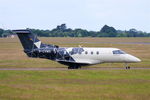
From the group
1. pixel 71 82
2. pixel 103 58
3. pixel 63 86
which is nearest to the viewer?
pixel 63 86

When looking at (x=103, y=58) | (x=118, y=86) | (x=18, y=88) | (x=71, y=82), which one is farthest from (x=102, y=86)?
(x=103, y=58)

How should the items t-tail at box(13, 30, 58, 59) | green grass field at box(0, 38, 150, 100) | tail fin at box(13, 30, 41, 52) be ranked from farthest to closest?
tail fin at box(13, 30, 41, 52)
t-tail at box(13, 30, 58, 59)
green grass field at box(0, 38, 150, 100)

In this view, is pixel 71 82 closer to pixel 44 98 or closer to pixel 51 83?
pixel 51 83

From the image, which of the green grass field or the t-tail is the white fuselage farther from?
the green grass field

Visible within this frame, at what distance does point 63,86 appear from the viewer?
120 ft

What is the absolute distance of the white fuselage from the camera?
5206 cm

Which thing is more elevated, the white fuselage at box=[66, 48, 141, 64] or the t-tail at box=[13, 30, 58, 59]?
the t-tail at box=[13, 30, 58, 59]

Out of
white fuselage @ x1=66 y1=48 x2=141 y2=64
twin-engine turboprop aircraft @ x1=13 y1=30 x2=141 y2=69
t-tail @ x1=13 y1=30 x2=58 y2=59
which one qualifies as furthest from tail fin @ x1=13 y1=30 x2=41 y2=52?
white fuselage @ x1=66 y1=48 x2=141 y2=64

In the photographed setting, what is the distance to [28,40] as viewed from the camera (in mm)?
54375

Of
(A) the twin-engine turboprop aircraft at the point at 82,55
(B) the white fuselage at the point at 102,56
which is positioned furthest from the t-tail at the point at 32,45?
(B) the white fuselage at the point at 102,56

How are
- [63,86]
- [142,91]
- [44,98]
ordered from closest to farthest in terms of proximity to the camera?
[44,98] → [142,91] → [63,86]

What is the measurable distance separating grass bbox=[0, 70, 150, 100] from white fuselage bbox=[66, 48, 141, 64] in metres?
5.56

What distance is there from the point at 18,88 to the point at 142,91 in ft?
29.6

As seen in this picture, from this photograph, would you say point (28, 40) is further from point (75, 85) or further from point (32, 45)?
point (75, 85)
